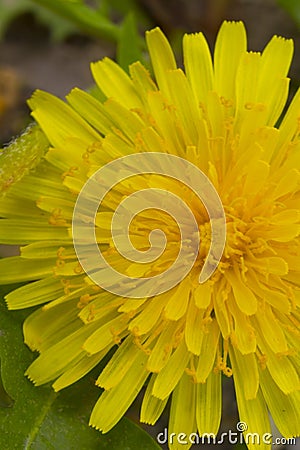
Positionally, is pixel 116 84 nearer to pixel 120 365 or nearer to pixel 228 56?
pixel 228 56

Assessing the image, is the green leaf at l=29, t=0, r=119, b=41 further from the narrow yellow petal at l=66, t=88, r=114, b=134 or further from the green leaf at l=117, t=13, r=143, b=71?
the narrow yellow petal at l=66, t=88, r=114, b=134

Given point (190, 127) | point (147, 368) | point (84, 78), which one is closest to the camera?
point (147, 368)

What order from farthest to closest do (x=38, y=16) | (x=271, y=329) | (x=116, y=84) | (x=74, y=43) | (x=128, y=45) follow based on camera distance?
(x=74, y=43), (x=38, y=16), (x=128, y=45), (x=116, y=84), (x=271, y=329)

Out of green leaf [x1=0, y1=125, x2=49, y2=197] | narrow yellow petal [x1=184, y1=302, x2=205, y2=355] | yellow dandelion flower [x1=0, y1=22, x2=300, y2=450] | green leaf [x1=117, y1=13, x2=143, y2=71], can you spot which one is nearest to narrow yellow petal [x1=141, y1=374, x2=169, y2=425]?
yellow dandelion flower [x1=0, y1=22, x2=300, y2=450]

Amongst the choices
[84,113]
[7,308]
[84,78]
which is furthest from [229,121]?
[84,78]

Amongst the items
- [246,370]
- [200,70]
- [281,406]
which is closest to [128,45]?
[200,70]

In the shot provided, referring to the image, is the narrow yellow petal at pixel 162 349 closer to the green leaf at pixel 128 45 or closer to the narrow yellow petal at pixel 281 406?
the narrow yellow petal at pixel 281 406

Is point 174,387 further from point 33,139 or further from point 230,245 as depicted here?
point 33,139

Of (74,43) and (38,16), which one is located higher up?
(38,16)
